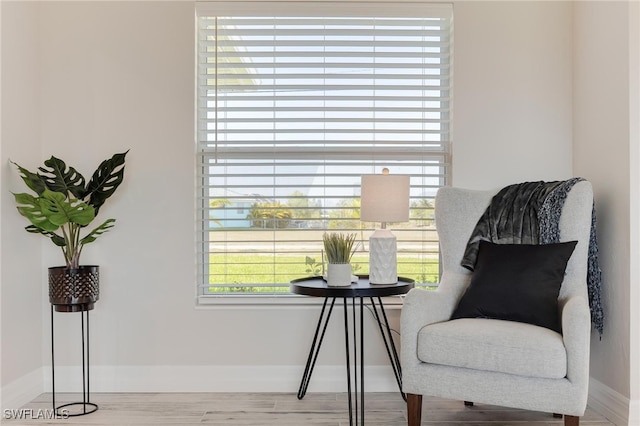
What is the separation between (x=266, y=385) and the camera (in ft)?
10.6

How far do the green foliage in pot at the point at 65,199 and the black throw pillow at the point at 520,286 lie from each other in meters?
1.88

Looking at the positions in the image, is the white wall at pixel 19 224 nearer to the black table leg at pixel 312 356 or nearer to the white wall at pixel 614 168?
the black table leg at pixel 312 356

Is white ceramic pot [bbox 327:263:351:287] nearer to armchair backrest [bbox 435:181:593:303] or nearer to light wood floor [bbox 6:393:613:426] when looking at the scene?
armchair backrest [bbox 435:181:593:303]

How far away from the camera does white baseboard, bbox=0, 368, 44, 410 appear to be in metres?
2.88

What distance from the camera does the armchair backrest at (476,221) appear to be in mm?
2639

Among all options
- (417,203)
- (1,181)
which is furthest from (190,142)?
(417,203)

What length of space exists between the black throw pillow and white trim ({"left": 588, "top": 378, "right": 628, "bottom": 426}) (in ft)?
2.02

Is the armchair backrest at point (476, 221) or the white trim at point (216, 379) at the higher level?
the armchair backrest at point (476, 221)

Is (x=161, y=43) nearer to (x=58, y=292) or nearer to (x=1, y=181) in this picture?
(x=1, y=181)

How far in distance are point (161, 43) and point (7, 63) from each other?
0.81 meters

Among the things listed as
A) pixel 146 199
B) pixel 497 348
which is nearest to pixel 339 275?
pixel 497 348

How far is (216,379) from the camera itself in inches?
128

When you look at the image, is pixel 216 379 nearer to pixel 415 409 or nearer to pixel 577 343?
pixel 415 409

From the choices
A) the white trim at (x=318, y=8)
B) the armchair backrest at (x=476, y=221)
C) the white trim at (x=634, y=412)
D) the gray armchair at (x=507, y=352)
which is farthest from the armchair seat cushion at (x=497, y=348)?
the white trim at (x=318, y=8)
